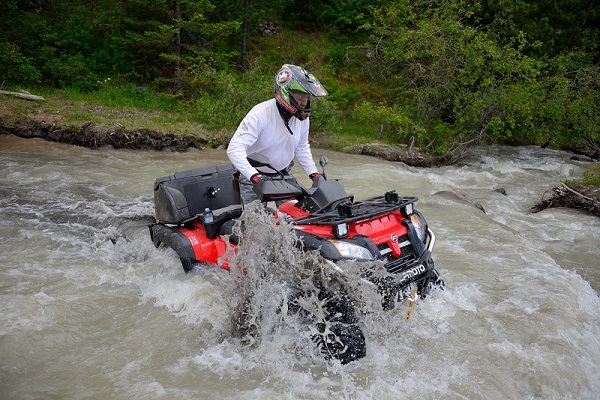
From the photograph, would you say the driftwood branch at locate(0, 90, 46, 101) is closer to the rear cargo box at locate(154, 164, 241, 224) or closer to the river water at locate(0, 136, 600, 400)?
the river water at locate(0, 136, 600, 400)

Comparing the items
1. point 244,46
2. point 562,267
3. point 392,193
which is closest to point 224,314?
point 392,193

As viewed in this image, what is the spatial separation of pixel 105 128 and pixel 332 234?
401 inches

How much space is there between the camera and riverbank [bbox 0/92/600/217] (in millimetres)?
12477

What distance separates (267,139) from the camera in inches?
211

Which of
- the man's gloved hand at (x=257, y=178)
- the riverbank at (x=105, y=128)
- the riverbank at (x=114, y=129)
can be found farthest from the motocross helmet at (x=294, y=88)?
the riverbank at (x=114, y=129)

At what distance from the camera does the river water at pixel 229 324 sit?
4141 mm

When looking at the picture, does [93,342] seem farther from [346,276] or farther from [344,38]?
[344,38]

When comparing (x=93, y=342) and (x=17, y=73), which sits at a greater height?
(x=17, y=73)

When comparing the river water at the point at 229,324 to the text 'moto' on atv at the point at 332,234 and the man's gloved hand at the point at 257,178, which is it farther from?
the man's gloved hand at the point at 257,178

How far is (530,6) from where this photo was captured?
17969 millimetres

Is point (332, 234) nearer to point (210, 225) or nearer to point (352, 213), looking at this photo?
point (352, 213)

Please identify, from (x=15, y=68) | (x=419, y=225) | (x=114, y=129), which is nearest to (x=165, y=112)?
(x=114, y=129)

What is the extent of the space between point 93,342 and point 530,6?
18.8 metres

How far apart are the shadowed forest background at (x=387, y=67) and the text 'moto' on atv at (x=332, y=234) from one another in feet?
30.9
